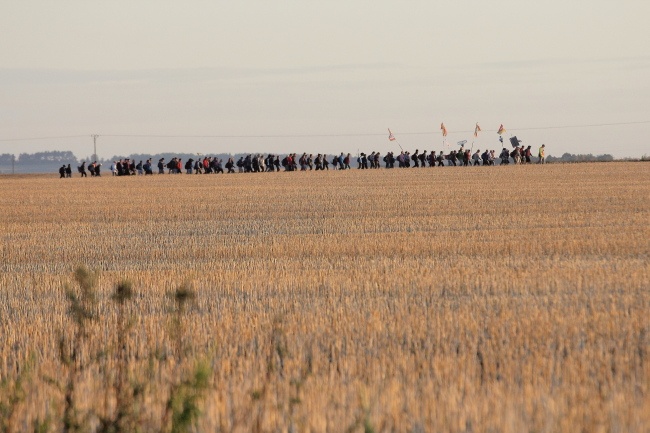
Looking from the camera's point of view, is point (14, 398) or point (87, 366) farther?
point (87, 366)

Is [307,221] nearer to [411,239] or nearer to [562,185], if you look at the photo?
[411,239]

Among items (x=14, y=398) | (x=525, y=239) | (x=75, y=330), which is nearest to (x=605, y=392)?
(x=14, y=398)

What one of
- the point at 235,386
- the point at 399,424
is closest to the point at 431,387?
the point at 399,424

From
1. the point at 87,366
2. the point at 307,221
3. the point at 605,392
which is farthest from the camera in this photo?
the point at 307,221

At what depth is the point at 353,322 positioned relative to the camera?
32.2ft

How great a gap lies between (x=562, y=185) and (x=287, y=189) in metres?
10.3

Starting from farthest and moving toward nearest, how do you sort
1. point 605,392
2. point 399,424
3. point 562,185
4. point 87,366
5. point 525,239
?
point 562,185
point 525,239
point 87,366
point 605,392
point 399,424

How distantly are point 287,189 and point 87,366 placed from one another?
1300 inches

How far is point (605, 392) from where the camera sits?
273 inches

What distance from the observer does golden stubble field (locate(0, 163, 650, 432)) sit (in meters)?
6.53

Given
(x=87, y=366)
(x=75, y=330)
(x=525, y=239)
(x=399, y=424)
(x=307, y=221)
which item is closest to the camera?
(x=399, y=424)

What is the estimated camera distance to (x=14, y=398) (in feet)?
21.6

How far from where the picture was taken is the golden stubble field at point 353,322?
6527 mm

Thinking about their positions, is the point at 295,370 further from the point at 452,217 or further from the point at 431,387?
the point at 452,217
